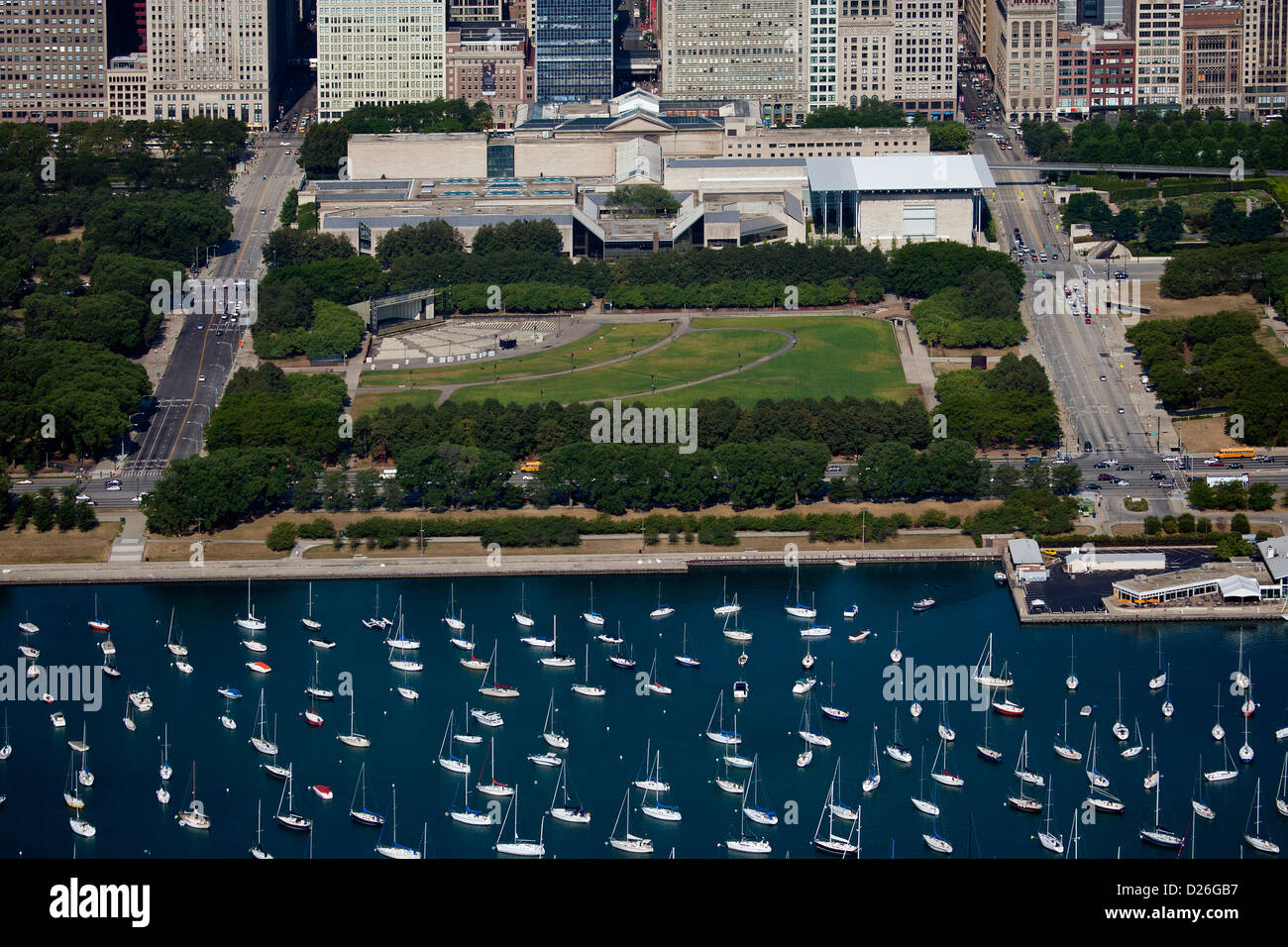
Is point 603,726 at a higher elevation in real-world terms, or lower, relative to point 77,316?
lower

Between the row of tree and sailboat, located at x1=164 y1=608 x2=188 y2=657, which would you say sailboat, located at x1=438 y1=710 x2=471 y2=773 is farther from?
the row of tree

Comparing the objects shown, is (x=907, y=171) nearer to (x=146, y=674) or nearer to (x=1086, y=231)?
(x=1086, y=231)

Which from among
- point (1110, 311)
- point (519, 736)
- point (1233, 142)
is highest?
point (1233, 142)

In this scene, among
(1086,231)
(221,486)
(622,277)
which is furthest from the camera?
(1086,231)

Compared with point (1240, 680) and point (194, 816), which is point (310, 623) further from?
point (1240, 680)

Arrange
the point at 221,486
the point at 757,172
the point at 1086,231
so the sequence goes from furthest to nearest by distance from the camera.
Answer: the point at 757,172
the point at 1086,231
the point at 221,486

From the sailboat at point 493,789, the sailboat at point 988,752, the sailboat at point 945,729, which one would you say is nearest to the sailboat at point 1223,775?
the sailboat at point 988,752

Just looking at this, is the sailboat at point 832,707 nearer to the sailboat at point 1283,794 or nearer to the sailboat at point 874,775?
the sailboat at point 874,775

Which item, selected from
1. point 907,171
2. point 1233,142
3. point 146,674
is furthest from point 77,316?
point 1233,142

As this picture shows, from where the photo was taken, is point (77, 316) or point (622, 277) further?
point (622, 277)
